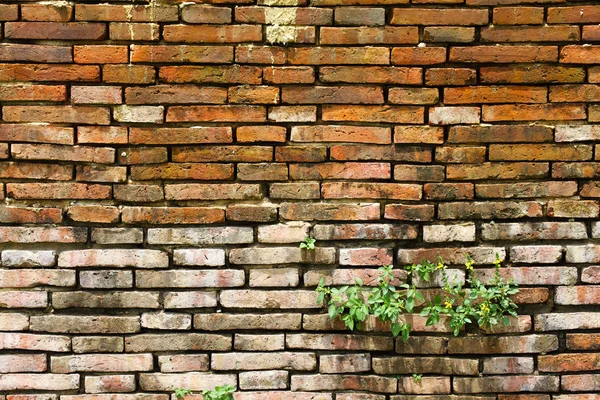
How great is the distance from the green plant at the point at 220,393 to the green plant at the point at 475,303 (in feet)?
3.08

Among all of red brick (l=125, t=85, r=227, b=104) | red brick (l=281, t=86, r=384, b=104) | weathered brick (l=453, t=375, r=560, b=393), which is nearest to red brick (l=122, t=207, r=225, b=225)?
red brick (l=125, t=85, r=227, b=104)

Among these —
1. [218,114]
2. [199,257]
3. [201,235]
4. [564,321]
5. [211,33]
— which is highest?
[211,33]

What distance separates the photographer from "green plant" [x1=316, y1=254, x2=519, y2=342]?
88.4 inches

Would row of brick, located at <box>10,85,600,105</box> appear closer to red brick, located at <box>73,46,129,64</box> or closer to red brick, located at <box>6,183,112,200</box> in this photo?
red brick, located at <box>73,46,129,64</box>

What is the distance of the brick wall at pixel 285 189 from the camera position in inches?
89.0

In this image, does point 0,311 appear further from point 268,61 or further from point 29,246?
point 268,61

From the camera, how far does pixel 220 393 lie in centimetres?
227

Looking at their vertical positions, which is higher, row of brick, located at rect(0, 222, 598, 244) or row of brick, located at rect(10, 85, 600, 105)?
row of brick, located at rect(10, 85, 600, 105)

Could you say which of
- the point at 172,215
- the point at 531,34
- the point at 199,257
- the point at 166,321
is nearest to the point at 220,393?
the point at 166,321

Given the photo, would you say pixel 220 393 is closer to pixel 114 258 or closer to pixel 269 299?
pixel 269 299

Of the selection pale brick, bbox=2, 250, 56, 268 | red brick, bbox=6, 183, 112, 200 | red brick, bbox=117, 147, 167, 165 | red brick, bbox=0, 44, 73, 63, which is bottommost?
pale brick, bbox=2, 250, 56, 268

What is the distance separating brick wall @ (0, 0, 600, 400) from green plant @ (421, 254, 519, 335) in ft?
0.23

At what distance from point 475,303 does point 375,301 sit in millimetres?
474

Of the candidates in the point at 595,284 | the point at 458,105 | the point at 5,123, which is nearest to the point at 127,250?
the point at 5,123
